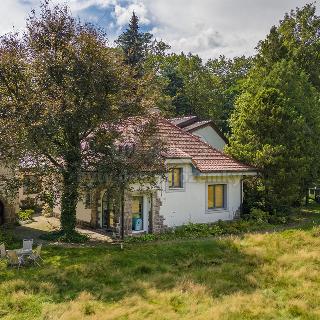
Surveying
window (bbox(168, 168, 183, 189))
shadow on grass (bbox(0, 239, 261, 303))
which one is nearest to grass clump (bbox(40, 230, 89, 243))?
shadow on grass (bbox(0, 239, 261, 303))

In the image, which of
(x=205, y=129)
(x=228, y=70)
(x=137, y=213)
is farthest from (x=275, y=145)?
(x=228, y=70)

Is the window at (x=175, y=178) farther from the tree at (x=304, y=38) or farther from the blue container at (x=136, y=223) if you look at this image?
the tree at (x=304, y=38)

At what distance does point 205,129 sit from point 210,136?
1.28 m

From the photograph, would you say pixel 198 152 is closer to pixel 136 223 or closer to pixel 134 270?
pixel 136 223

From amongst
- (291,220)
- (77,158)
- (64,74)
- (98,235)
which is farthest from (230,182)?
(64,74)

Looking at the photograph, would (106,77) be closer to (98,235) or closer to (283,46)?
(98,235)

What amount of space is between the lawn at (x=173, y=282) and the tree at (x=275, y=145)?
7291 mm

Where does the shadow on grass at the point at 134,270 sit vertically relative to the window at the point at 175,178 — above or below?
below

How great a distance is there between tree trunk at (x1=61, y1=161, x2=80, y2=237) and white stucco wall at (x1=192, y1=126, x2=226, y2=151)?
22618mm

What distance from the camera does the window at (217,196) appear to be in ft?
96.3

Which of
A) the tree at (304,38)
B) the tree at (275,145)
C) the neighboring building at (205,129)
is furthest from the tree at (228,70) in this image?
the tree at (275,145)

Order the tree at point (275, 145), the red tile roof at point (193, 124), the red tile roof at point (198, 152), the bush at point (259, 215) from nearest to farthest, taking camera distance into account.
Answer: the red tile roof at point (198, 152)
the bush at point (259, 215)
the tree at point (275, 145)
the red tile roof at point (193, 124)

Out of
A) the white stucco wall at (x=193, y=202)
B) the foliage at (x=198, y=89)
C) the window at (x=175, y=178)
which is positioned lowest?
the white stucco wall at (x=193, y=202)

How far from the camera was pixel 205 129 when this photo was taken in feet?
148
